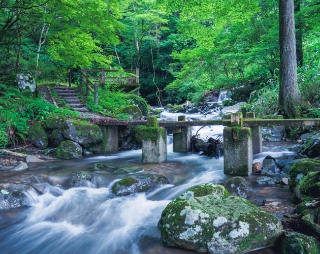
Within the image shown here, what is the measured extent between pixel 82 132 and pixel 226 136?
17.6 feet

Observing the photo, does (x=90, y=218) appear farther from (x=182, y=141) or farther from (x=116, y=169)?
(x=182, y=141)

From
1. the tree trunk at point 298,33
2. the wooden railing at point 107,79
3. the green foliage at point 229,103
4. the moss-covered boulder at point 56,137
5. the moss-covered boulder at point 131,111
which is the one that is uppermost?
the tree trunk at point 298,33

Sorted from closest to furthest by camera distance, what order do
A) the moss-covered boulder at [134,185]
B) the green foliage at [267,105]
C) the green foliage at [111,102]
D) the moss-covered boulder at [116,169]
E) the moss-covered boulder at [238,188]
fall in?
the moss-covered boulder at [238,188] → the moss-covered boulder at [134,185] → the moss-covered boulder at [116,169] → the green foliage at [267,105] → the green foliage at [111,102]

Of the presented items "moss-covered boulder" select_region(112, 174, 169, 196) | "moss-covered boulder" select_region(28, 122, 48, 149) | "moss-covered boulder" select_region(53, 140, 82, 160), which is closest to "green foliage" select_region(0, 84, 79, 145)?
"moss-covered boulder" select_region(28, 122, 48, 149)

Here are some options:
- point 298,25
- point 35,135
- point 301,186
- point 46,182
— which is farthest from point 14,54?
point 301,186

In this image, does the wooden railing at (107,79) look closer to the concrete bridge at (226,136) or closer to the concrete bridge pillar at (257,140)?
the concrete bridge at (226,136)

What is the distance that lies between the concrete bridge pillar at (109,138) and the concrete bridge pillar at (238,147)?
5169mm

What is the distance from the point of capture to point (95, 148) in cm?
1073

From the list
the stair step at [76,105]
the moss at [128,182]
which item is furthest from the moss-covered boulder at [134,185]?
the stair step at [76,105]

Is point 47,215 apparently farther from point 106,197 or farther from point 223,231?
point 223,231

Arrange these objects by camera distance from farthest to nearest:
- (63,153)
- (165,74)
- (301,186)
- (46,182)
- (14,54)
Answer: (165,74) < (14,54) < (63,153) < (46,182) < (301,186)

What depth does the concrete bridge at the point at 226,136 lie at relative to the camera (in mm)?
6898

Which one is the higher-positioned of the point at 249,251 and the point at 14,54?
the point at 14,54

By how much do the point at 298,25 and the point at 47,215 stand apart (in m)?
12.2
